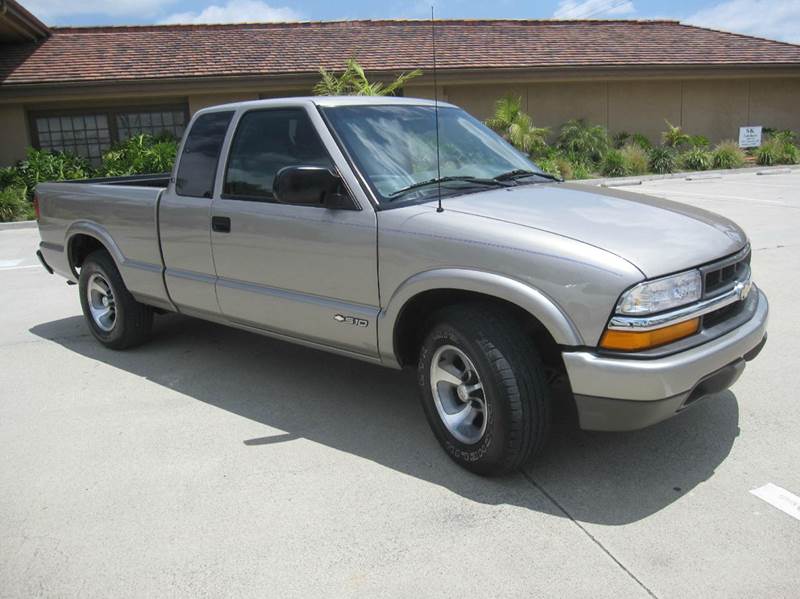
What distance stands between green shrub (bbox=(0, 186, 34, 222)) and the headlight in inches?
609

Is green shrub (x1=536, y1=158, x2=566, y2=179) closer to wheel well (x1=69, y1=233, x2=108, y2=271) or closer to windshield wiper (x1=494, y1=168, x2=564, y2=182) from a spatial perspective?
wheel well (x1=69, y1=233, x2=108, y2=271)

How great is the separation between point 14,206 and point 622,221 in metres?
15.3

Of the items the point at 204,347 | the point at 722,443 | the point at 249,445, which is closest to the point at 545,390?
the point at 722,443

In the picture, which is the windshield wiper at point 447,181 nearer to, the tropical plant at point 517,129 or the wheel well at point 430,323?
the wheel well at point 430,323

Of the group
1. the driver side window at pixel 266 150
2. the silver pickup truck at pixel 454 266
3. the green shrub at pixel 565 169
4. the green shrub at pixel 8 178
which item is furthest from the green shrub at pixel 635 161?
the driver side window at pixel 266 150

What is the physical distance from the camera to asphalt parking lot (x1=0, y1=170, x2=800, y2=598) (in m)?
2.82

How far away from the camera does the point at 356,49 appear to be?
20.7m

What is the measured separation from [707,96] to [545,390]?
78.8 ft

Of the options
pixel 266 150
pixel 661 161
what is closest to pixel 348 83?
pixel 661 161

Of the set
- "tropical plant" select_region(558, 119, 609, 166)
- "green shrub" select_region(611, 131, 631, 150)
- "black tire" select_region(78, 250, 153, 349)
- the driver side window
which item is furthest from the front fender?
"green shrub" select_region(611, 131, 631, 150)

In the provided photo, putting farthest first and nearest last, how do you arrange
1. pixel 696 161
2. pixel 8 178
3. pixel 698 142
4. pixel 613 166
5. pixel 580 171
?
pixel 698 142 → pixel 696 161 → pixel 613 166 → pixel 580 171 → pixel 8 178

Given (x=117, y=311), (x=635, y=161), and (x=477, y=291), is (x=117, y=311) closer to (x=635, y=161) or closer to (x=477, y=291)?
(x=477, y=291)

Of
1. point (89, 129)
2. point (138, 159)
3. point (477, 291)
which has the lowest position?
point (477, 291)

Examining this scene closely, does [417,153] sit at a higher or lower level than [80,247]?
higher
